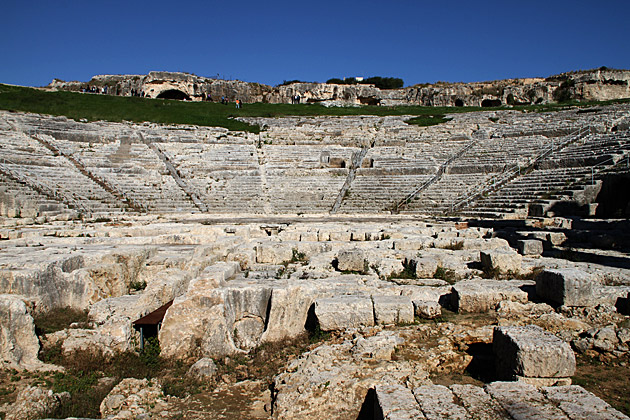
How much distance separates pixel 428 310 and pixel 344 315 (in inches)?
46.0

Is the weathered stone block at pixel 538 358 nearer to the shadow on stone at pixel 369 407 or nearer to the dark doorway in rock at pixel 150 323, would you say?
the shadow on stone at pixel 369 407

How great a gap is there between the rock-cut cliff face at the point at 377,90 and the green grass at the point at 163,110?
5802 mm

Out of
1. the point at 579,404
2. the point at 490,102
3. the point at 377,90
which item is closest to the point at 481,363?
the point at 579,404

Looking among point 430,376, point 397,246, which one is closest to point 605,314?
point 430,376

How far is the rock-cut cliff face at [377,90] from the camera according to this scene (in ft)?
131

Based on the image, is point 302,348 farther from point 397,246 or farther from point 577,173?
point 577,173

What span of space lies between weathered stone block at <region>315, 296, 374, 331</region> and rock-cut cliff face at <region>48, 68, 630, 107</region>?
1656 inches

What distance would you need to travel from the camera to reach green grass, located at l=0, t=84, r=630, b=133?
103 feet

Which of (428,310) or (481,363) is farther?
(428,310)

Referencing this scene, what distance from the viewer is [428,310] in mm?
5531

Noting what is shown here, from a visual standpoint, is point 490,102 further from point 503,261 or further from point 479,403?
point 479,403

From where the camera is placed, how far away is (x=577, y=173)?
60.8 ft

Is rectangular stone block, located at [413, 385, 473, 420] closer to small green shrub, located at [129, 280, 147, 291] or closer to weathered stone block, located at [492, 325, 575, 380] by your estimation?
weathered stone block, located at [492, 325, 575, 380]

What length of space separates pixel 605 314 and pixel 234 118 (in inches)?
1324
